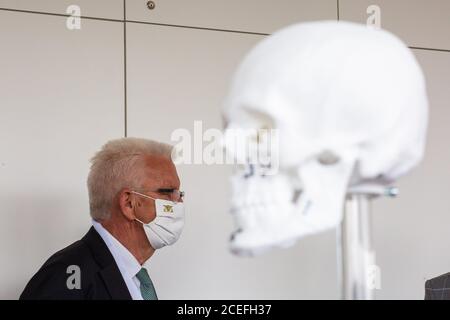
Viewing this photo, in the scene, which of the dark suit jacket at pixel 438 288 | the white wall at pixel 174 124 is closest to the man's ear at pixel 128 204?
the white wall at pixel 174 124

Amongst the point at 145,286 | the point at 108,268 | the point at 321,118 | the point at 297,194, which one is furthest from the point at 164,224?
the point at 321,118

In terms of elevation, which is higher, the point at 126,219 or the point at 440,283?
the point at 126,219

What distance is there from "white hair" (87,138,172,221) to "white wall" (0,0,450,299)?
1.39 feet

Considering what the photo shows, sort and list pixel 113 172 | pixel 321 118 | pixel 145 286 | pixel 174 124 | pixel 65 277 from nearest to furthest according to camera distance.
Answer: pixel 321 118, pixel 65 277, pixel 145 286, pixel 113 172, pixel 174 124

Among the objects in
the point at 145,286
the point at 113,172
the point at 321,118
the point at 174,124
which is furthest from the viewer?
the point at 174,124

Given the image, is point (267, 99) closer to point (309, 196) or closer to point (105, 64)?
point (309, 196)

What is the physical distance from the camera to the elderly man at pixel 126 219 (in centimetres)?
230

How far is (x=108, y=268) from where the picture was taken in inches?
91.1

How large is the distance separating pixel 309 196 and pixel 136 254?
1406 millimetres

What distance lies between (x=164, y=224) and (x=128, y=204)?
150mm

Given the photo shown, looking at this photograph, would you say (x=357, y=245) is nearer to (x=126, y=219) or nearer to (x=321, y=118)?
(x=321, y=118)

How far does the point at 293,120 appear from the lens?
50.6 inches

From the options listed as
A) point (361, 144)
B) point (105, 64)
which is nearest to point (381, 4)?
point (105, 64)
